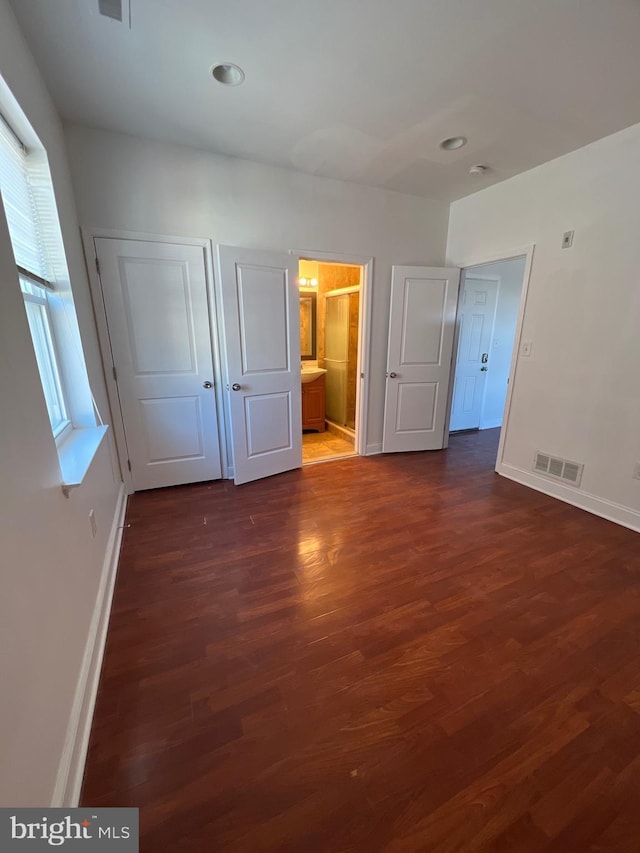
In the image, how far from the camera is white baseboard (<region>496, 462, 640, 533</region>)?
2.47 m

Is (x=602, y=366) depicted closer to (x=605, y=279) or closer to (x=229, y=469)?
(x=605, y=279)

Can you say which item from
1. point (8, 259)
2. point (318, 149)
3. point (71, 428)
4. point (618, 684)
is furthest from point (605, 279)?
point (71, 428)

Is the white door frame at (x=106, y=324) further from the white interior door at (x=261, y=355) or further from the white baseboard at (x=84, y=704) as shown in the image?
the white baseboard at (x=84, y=704)

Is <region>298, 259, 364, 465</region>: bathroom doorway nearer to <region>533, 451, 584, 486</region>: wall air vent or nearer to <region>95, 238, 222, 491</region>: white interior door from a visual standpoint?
<region>95, 238, 222, 491</region>: white interior door

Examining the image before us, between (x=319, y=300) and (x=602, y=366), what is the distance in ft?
11.6

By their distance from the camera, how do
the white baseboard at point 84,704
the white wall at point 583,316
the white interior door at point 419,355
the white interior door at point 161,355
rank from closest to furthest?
the white baseboard at point 84,704 → the white wall at point 583,316 → the white interior door at point 161,355 → the white interior door at point 419,355

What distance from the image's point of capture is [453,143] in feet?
8.13

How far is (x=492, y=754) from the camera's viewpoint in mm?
1141

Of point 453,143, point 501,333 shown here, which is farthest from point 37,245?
point 501,333

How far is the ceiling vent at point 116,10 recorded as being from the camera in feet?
4.64

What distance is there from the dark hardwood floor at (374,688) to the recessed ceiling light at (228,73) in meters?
2.72

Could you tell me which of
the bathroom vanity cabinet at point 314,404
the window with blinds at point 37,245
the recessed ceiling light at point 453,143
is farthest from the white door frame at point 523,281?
the window with blinds at point 37,245

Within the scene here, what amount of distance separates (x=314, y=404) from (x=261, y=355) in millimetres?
1876

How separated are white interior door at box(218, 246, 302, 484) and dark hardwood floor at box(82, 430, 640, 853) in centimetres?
92
